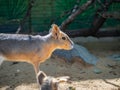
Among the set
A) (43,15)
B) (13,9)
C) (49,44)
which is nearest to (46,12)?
(43,15)

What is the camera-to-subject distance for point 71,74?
21.4 ft

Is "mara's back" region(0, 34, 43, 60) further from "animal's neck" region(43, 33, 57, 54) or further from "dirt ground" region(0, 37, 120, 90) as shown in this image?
"dirt ground" region(0, 37, 120, 90)

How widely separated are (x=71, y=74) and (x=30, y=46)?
156 cm

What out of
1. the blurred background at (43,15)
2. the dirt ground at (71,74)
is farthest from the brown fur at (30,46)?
A: the blurred background at (43,15)

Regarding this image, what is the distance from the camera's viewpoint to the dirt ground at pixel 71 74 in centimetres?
593

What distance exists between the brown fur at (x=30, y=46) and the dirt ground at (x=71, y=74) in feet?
2.52

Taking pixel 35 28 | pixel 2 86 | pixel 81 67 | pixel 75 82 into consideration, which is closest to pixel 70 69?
pixel 81 67

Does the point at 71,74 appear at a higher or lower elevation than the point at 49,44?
lower

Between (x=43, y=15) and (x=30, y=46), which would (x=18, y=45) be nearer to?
(x=30, y=46)

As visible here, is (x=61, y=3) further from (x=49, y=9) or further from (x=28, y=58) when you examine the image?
(x=28, y=58)

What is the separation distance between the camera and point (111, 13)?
767 cm

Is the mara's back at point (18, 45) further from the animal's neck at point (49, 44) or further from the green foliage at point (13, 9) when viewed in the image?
the green foliage at point (13, 9)

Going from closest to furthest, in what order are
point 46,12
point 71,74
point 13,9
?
1. point 71,74
2. point 13,9
3. point 46,12

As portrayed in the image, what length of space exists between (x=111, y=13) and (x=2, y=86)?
3.00m
